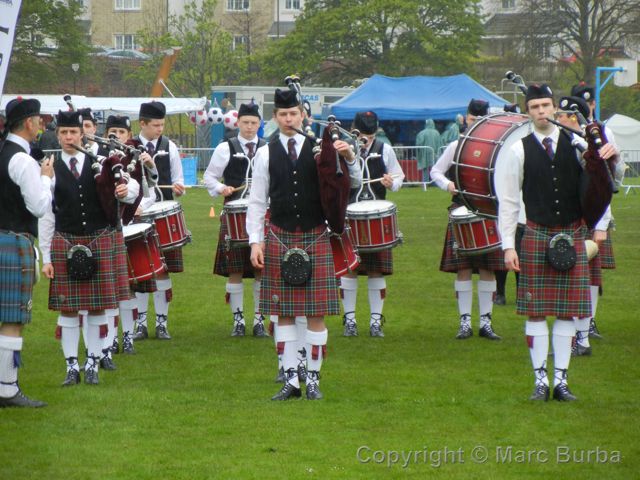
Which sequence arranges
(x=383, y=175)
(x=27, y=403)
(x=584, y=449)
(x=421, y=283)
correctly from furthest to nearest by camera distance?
(x=421, y=283) < (x=383, y=175) < (x=27, y=403) < (x=584, y=449)

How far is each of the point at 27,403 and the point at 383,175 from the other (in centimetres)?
351

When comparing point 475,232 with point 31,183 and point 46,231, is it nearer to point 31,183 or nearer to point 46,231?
point 46,231

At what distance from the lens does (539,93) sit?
22.1 feet

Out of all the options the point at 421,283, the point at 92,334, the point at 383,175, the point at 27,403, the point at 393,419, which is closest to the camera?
the point at 393,419

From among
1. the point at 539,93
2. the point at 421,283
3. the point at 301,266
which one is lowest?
the point at 421,283

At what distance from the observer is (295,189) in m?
6.81

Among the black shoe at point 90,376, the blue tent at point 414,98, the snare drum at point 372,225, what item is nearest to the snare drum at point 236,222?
the snare drum at point 372,225

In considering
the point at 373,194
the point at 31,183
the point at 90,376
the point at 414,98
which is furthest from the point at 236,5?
the point at 31,183

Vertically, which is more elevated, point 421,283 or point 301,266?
point 301,266

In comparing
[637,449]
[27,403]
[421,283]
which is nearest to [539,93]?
[637,449]

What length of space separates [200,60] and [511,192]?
3872 cm

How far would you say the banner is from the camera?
409 centimetres

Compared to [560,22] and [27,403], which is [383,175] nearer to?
[27,403]

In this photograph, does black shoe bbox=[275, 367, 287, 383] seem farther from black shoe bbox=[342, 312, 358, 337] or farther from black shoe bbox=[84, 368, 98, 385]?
black shoe bbox=[342, 312, 358, 337]
